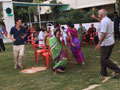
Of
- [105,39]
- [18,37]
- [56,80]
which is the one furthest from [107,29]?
[18,37]

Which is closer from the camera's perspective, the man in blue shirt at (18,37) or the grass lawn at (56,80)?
the grass lawn at (56,80)

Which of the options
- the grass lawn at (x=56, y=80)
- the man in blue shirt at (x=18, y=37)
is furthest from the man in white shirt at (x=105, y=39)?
the man in blue shirt at (x=18, y=37)

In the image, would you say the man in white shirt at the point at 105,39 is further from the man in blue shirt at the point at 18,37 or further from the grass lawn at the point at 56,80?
the man in blue shirt at the point at 18,37

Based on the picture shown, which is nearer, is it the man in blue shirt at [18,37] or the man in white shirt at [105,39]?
the man in white shirt at [105,39]

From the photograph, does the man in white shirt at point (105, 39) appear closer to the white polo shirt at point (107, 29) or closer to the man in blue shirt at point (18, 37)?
the white polo shirt at point (107, 29)

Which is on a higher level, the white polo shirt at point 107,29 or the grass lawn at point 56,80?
the white polo shirt at point 107,29

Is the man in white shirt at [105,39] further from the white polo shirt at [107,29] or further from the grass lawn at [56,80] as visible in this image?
the grass lawn at [56,80]

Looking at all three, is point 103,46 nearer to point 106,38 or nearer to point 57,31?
point 106,38

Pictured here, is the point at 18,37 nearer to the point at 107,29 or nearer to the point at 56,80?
the point at 56,80

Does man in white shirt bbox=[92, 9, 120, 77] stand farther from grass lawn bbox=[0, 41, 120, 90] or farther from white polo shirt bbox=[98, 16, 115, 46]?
grass lawn bbox=[0, 41, 120, 90]

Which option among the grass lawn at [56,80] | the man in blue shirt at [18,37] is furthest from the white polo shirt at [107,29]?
the man in blue shirt at [18,37]

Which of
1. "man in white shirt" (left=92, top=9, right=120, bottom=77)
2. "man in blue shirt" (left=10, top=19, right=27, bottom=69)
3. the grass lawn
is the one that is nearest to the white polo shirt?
"man in white shirt" (left=92, top=9, right=120, bottom=77)

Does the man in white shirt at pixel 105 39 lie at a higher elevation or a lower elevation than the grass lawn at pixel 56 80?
higher

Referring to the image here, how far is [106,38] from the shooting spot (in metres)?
4.60
